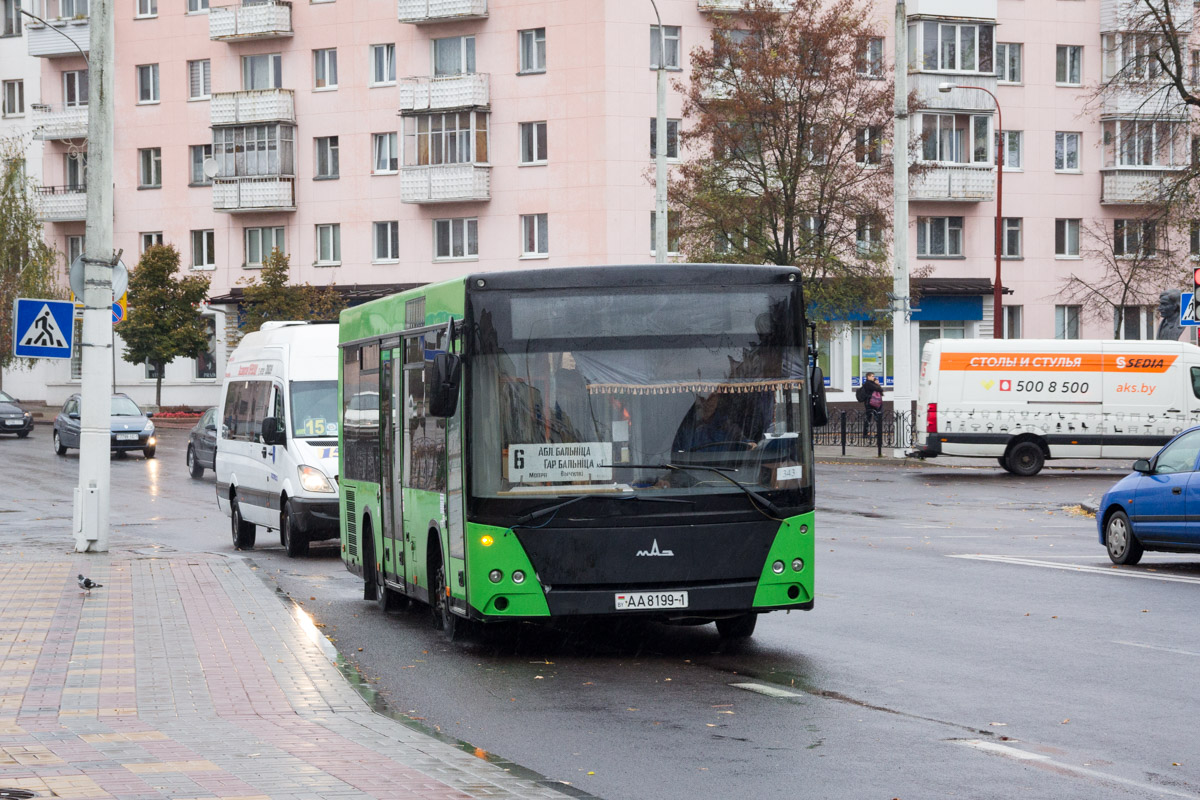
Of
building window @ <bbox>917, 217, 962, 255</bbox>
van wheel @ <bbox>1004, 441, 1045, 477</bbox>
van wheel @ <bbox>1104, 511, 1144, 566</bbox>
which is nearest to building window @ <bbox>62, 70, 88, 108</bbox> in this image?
building window @ <bbox>917, 217, 962, 255</bbox>

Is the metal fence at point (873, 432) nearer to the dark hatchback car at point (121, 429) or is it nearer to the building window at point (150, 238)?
the dark hatchback car at point (121, 429)

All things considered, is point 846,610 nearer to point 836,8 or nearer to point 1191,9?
point 836,8

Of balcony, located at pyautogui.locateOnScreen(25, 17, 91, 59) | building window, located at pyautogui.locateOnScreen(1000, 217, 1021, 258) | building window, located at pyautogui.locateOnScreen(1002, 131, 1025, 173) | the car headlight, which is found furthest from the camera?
balcony, located at pyautogui.locateOnScreen(25, 17, 91, 59)

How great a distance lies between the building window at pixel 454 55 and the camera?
58688 millimetres

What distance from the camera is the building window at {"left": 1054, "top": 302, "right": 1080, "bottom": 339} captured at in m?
61.2

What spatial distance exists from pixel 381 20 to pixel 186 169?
34.3ft

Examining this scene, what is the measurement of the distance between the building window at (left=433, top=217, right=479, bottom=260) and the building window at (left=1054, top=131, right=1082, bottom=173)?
21025 mm

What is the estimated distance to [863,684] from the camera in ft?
33.9

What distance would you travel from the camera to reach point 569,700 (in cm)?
998

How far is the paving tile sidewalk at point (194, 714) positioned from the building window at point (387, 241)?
46.1m

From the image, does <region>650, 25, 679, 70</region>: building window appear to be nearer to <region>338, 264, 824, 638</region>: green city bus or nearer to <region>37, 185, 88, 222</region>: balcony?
<region>37, 185, 88, 222</region>: balcony

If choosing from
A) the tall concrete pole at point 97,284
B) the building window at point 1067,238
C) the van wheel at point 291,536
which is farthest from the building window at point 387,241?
the tall concrete pole at point 97,284

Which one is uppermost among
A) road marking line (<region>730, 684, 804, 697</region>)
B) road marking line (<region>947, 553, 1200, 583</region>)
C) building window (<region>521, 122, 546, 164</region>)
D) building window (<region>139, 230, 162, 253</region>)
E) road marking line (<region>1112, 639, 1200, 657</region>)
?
building window (<region>521, 122, 546, 164</region>)

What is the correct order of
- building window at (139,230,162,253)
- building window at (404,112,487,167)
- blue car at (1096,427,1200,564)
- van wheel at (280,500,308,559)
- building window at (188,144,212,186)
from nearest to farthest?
blue car at (1096,427,1200,564) → van wheel at (280,500,308,559) → building window at (404,112,487,167) → building window at (188,144,212,186) → building window at (139,230,162,253)
